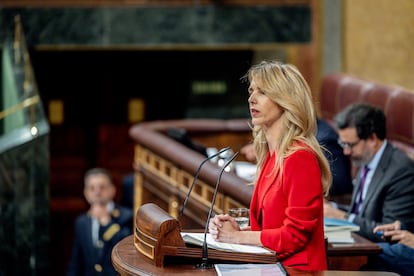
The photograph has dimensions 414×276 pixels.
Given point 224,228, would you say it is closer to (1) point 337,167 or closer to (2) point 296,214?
(2) point 296,214

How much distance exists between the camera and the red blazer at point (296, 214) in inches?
131

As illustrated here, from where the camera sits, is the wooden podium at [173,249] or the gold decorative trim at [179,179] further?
the gold decorative trim at [179,179]

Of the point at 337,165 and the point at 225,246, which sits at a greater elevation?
the point at 225,246

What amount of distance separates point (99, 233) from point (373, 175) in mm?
2531

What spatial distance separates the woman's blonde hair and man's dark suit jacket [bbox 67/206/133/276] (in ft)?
11.9

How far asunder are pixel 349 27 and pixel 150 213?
6.93 meters

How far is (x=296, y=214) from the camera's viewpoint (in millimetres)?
3311

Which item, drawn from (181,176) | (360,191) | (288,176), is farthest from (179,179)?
(288,176)

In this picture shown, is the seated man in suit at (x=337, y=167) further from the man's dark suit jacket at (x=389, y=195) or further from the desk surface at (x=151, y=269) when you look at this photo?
the desk surface at (x=151, y=269)

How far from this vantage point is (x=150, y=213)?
11.3ft

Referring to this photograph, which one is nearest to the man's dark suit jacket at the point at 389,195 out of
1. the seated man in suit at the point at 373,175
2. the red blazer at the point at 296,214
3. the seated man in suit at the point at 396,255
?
the seated man in suit at the point at 373,175

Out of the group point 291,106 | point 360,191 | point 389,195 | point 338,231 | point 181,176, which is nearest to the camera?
point 291,106

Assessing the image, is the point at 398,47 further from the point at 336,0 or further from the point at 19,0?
the point at 19,0

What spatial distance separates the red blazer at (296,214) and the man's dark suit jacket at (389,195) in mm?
1389
